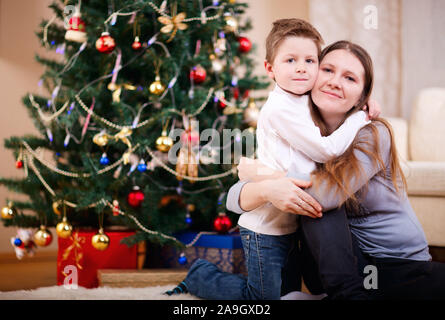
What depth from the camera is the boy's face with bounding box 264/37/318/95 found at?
1.11 meters

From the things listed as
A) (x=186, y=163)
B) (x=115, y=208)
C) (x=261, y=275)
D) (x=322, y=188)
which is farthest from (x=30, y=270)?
(x=322, y=188)

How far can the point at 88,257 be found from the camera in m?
1.66

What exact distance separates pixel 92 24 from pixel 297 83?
96cm

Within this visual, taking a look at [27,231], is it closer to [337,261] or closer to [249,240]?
[249,240]

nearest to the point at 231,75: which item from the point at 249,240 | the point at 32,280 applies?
the point at 249,240

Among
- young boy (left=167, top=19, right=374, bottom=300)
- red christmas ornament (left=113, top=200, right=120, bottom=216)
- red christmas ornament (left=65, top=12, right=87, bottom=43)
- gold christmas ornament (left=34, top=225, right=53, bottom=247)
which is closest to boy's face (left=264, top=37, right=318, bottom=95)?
young boy (left=167, top=19, right=374, bottom=300)

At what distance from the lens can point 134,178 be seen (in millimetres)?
A: 1675

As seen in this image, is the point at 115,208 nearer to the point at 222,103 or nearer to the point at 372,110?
the point at 222,103

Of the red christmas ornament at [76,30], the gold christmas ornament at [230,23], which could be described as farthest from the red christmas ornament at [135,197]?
the gold christmas ornament at [230,23]

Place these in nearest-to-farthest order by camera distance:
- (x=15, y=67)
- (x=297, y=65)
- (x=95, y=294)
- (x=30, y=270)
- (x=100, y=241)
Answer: (x=297, y=65) → (x=95, y=294) → (x=100, y=241) → (x=30, y=270) → (x=15, y=67)

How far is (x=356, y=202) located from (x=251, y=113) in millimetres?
808

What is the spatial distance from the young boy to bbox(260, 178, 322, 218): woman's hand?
9cm

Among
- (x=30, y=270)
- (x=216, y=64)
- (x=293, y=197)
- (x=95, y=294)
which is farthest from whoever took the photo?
(x=30, y=270)
